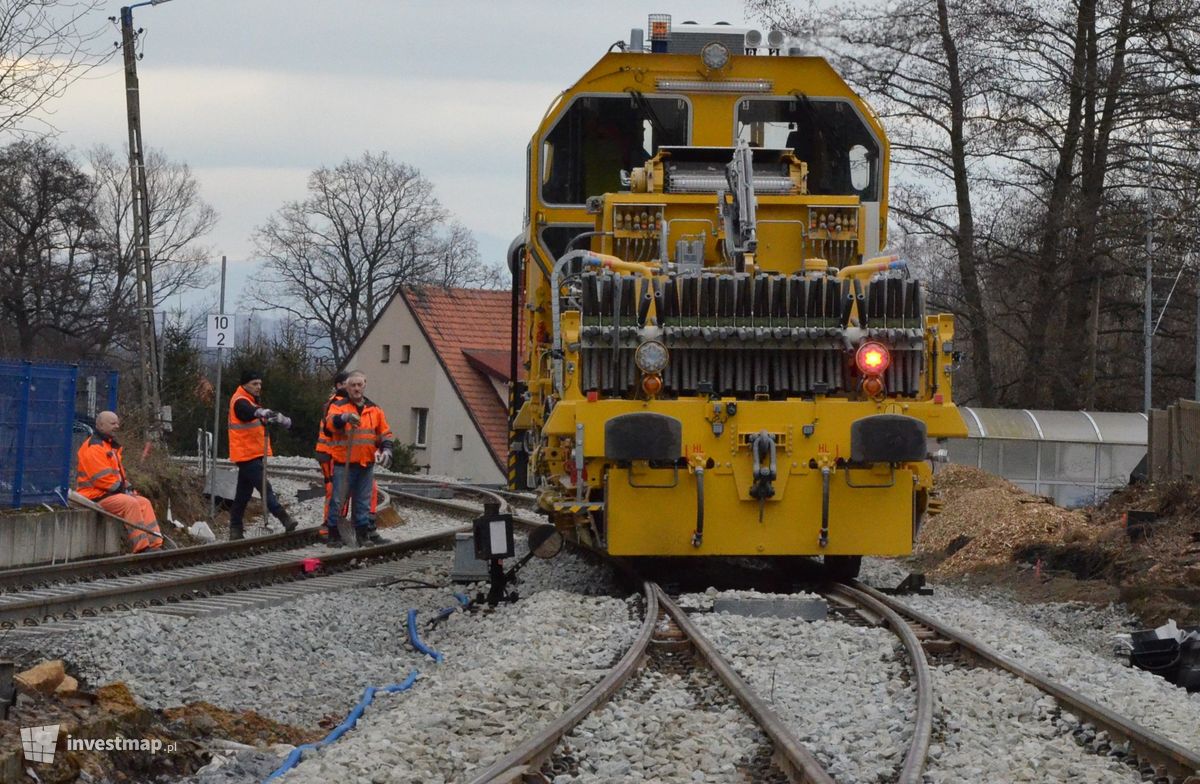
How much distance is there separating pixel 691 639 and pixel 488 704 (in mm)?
1883

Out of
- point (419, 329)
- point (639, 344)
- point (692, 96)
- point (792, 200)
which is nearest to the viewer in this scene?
point (639, 344)

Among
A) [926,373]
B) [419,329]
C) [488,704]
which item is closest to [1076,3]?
[926,373]

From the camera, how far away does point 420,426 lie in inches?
→ 2048

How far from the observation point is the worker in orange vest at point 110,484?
1398 centimetres

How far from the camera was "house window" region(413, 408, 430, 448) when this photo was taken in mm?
51750

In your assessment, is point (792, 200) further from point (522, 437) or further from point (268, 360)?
point (268, 360)

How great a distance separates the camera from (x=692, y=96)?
40.7 feet

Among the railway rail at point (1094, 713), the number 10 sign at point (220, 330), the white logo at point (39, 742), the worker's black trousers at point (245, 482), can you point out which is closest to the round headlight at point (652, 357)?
the railway rail at point (1094, 713)

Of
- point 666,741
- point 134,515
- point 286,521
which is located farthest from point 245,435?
point 666,741

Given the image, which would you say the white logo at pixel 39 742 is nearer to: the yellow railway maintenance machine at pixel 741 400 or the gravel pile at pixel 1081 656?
the gravel pile at pixel 1081 656

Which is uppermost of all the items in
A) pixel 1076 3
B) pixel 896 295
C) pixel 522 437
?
pixel 1076 3

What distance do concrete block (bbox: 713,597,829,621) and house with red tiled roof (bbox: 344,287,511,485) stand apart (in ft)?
119

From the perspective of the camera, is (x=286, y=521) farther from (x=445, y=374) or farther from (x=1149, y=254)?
(x=445, y=374)

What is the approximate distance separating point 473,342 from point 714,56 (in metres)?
40.4
